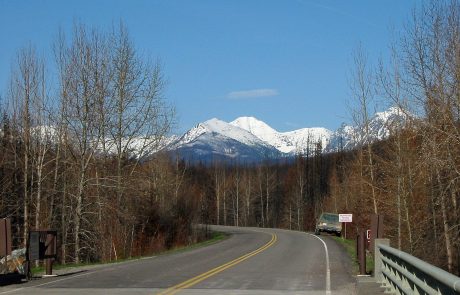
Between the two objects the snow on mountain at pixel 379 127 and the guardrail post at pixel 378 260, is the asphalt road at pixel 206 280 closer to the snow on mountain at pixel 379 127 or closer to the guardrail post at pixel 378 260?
the guardrail post at pixel 378 260

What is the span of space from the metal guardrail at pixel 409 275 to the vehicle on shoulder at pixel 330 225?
40938mm

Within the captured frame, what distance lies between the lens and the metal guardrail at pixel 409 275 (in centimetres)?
655

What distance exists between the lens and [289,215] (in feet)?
364

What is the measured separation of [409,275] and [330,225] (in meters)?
46.1

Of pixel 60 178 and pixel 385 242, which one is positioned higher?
pixel 60 178

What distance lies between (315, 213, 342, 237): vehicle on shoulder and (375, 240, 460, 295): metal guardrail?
134ft

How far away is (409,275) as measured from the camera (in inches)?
366

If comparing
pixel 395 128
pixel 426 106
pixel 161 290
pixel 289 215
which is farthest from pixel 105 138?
pixel 289 215

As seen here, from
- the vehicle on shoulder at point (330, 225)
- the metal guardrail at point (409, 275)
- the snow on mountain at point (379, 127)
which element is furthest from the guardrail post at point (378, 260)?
the vehicle on shoulder at point (330, 225)

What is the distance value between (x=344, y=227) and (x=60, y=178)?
994 inches

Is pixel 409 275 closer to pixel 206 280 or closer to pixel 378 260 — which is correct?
pixel 378 260

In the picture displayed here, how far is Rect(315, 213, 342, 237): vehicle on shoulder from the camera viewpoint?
54.3 metres

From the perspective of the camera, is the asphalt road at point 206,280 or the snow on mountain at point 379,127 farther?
the snow on mountain at point 379,127

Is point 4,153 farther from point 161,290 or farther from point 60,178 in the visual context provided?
point 161,290
